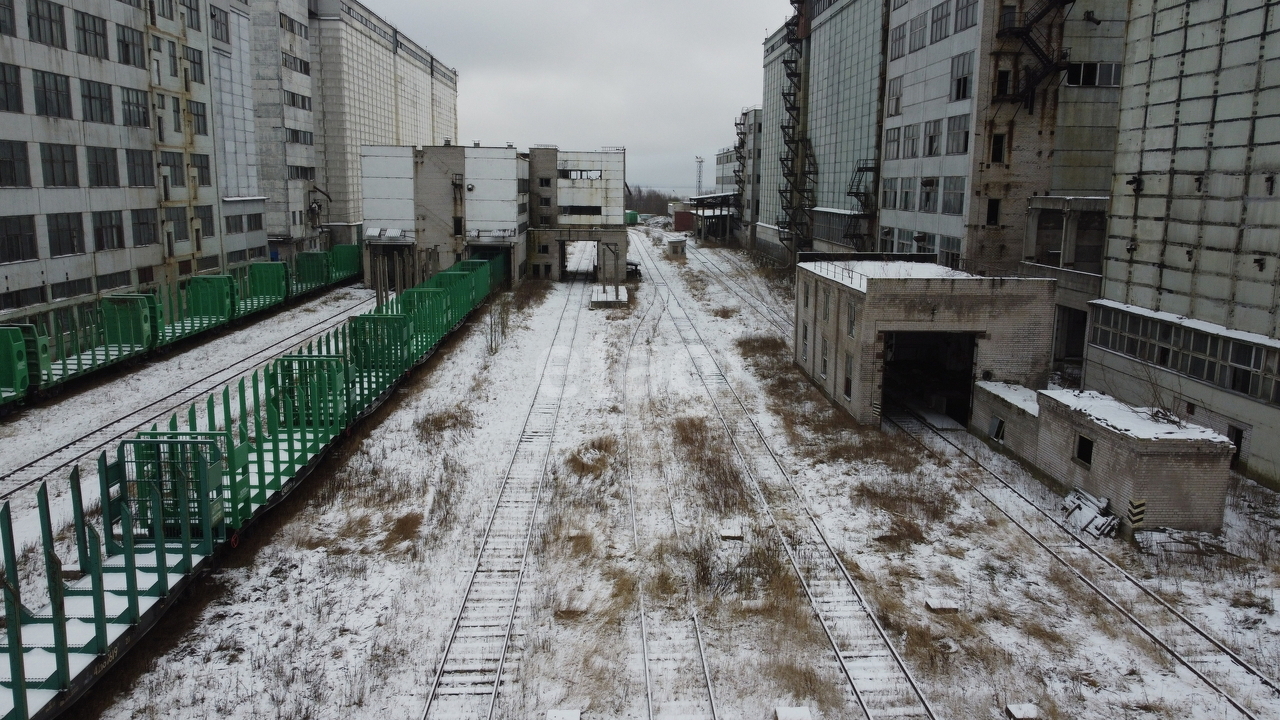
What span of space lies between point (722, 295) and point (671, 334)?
12728mm

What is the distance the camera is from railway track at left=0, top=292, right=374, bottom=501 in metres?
17.4

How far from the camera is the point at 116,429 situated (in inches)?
810

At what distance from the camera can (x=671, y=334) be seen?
36.1 meters

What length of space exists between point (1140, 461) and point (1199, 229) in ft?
26.0

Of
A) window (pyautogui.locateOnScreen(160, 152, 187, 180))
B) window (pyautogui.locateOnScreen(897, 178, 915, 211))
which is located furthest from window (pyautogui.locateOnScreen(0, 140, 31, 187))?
window (pyautogui.locateOnScreen(897, 178, 915, 211))

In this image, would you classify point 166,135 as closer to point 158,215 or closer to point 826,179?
point 158,215

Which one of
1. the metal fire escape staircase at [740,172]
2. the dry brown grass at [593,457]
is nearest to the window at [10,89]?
the dry brown grass at [593,457]

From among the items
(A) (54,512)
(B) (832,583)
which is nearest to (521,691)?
(B) (832,583)

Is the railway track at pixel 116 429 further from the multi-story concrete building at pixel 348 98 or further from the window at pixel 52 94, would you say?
the multi-story concrete building at pixel 348 98

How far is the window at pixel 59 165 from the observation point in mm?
29359

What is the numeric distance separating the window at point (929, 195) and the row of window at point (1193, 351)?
40.1 ft

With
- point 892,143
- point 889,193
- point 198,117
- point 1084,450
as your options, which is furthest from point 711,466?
point 198,117

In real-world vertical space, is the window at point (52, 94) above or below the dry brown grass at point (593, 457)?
above

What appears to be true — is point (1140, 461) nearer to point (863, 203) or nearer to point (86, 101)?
point (863, 203)
